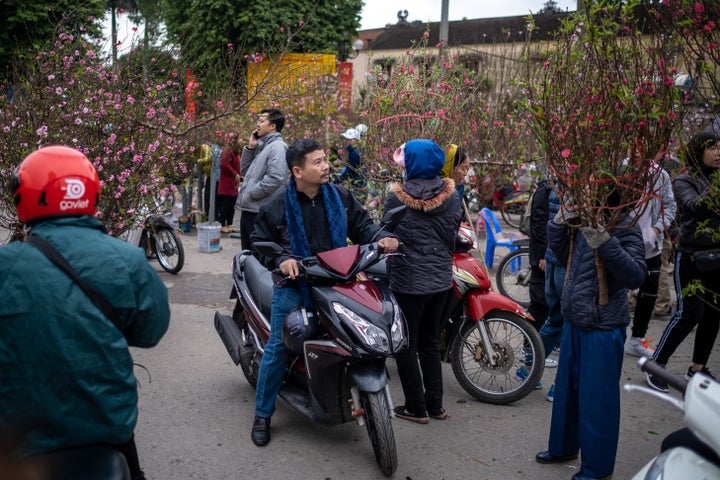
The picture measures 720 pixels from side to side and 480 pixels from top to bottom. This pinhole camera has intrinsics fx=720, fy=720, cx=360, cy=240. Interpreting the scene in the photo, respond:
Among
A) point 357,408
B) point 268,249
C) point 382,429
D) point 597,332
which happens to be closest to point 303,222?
point 268,249

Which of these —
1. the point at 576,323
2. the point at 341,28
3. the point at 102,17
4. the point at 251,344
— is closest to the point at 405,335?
the point at 576,323

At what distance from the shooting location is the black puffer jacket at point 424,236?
4375 millimetres

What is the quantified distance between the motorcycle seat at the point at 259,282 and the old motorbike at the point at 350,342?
418mm

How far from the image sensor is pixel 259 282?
4.69m

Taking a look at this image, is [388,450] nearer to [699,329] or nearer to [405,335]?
[405,335]

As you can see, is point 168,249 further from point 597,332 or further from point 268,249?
point 597,332

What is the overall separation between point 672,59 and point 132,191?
4.41 m

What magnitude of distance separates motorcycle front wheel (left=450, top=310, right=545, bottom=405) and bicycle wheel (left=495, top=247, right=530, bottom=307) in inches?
116

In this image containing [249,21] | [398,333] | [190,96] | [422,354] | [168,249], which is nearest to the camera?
[398,333]

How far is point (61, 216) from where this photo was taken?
235 cm

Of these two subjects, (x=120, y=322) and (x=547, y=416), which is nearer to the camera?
(x=120, y=322)

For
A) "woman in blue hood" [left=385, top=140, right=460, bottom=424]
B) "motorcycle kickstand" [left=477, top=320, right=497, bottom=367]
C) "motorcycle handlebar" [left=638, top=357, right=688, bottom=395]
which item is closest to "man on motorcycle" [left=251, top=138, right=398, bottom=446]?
"woman in blue hood" [left=385, top=140, right=460, bottom=424]

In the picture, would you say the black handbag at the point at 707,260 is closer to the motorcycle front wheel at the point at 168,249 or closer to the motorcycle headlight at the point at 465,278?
the motorcycle headlight at the point at 465,278

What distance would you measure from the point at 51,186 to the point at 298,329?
6.24ft
